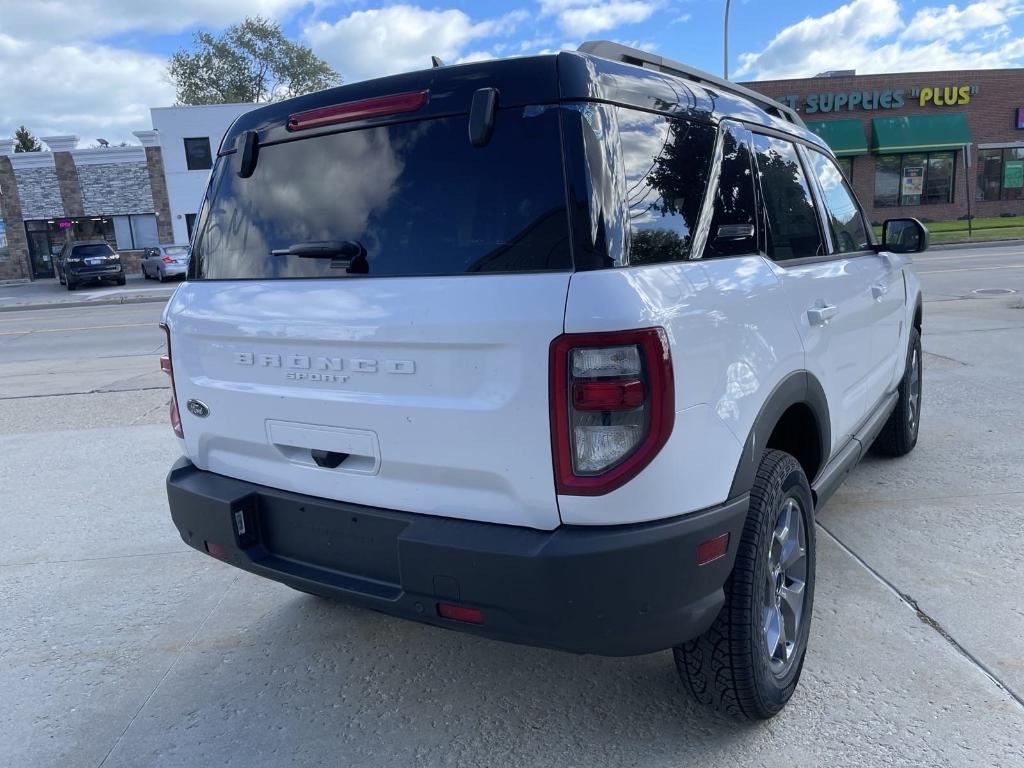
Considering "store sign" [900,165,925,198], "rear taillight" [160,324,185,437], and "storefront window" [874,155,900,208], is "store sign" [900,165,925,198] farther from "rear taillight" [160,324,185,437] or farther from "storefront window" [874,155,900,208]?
"rear taillight" [160,324,185,437]

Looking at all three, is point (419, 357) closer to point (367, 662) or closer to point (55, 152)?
point (367, 662)

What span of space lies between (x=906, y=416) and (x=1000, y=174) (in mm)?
36064

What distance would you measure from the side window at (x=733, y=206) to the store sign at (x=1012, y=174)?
127 feet

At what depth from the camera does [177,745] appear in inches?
105

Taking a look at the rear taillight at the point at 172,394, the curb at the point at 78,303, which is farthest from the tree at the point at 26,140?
the rear taillight at the point at 172,394

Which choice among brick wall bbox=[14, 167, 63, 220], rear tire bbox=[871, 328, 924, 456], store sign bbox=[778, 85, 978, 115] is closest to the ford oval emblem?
rear tire bbox=[871, 328, 924, 456]

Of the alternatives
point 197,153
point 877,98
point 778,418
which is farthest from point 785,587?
point 197,153

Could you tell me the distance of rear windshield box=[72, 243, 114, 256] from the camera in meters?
29.7

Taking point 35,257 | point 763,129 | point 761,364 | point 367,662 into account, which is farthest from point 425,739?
point 35,257

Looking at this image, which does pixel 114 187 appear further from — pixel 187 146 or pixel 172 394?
pixel 172 394

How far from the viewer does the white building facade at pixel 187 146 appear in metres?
35.1

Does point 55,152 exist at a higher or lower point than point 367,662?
higher

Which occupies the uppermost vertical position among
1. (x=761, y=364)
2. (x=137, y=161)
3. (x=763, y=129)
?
(x=137, y=161)

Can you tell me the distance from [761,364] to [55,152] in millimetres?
41030
